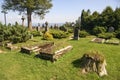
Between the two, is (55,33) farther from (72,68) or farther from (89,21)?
(72,68)

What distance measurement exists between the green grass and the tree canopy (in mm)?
19940

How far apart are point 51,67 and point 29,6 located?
23250 mm

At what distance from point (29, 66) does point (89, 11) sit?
27.5 metres

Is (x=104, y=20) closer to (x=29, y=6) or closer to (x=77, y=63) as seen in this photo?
(x=29, y=6)

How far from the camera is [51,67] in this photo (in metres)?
14.9

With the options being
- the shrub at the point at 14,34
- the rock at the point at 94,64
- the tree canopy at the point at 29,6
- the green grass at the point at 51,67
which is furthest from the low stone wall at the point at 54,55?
the tree canopy at the point at 29,6

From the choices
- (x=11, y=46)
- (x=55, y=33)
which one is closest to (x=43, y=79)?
(x=11, y=46)

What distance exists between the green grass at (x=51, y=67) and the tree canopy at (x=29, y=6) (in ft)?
65.4

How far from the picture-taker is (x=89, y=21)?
115 feet

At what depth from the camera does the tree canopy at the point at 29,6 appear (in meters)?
36.3

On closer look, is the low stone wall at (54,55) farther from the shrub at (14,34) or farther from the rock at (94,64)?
the shrub at (14,34)

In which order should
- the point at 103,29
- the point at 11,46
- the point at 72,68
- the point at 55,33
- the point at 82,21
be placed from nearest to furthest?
the point at 72,68
the point at 11,46
the point at 55,33
the point at 103,29
the point at 82,21

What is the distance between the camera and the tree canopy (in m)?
36.3

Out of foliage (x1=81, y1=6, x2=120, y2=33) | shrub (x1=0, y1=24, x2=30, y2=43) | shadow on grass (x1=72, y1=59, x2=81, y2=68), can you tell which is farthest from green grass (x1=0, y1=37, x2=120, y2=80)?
foliage (x1=81, y1=6, x2=120, y2=33)
